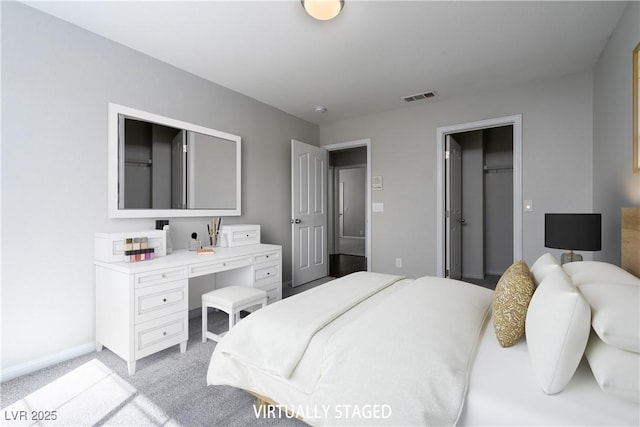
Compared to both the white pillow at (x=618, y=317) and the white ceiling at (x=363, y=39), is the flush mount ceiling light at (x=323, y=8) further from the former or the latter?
the white pillow at (x=618, y=317)

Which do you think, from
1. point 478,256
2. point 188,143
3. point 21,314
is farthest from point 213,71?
point 478,256

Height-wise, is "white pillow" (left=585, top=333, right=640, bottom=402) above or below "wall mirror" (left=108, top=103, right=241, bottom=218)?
below

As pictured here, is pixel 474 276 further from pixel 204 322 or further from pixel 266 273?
pixel 204 322

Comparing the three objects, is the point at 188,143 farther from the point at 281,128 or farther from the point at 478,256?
the point at 478,256

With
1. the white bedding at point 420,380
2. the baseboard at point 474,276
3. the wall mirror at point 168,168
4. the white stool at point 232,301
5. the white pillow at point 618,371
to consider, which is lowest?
the baseboard at point 474,276

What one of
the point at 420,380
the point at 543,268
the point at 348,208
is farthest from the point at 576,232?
the point at 348,208

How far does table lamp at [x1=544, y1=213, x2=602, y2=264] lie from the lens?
200 cm

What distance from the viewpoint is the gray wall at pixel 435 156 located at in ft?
9.75

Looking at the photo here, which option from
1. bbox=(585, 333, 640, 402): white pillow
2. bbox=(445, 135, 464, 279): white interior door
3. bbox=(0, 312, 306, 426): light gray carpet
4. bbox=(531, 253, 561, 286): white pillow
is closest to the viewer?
bbox=(585, 333, 640, 402): white pillow

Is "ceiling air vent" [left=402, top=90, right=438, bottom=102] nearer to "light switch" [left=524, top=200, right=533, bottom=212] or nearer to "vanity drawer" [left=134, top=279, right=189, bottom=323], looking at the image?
"light switch" [left=524, top=200, right=533, bottom=212]

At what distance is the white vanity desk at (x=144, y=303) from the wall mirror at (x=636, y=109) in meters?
2.97

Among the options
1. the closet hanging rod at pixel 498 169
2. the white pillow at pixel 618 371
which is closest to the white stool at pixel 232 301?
the white pillow at pixel 618 371

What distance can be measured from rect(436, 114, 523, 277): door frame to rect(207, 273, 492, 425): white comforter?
80.1 inches

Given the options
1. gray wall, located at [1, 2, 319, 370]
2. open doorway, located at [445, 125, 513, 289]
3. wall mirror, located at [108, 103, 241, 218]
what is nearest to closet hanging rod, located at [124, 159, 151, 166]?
wall mirror, located at [108, 103, 241, 218]
